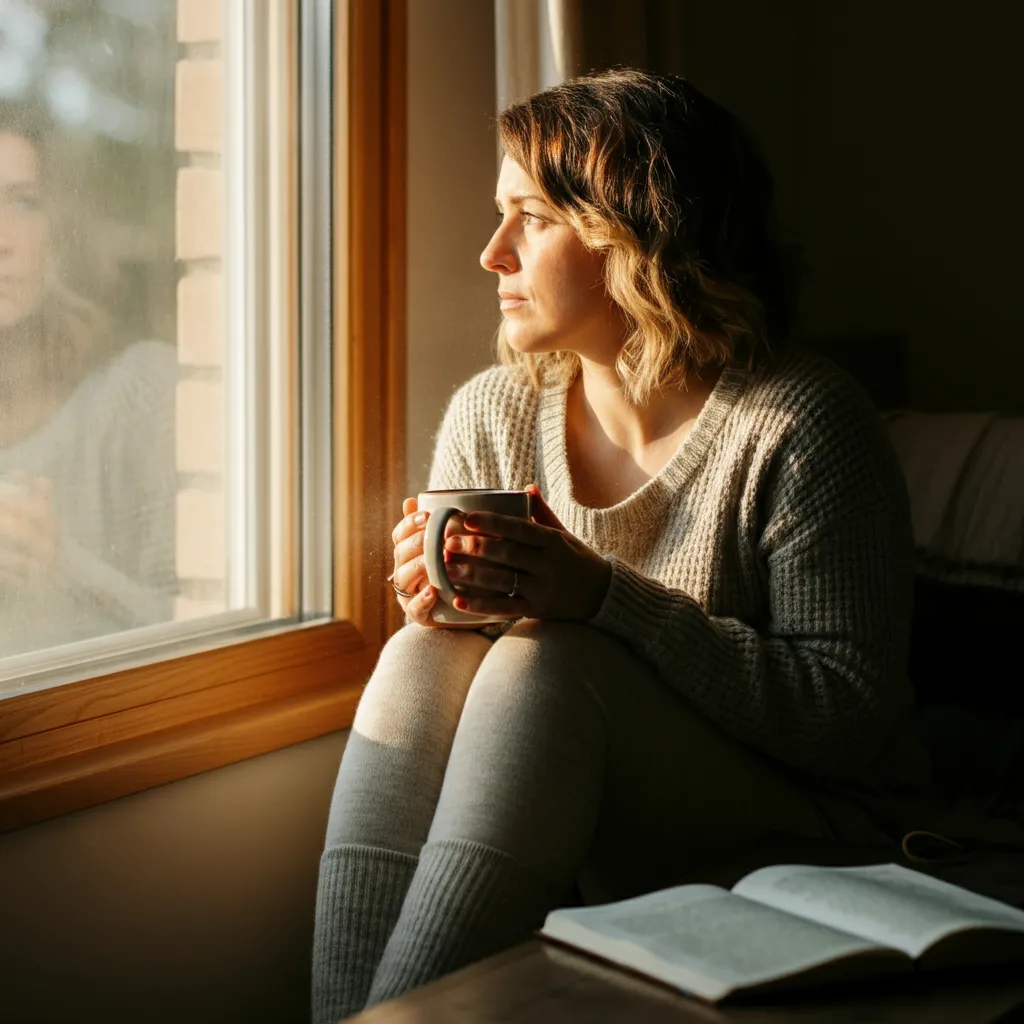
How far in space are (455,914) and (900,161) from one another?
72.6 inches

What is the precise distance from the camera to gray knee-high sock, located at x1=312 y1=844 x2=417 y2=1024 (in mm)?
998

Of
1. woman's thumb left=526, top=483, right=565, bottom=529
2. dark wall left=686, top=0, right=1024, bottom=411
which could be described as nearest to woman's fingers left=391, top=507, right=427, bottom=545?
woman's thumb left=526, top=483, right=565, bottom=529

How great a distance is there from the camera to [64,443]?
1274 millimetres

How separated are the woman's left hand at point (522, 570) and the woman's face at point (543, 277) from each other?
1.01 feet

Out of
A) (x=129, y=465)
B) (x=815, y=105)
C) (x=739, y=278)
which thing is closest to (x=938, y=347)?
(x=815, y=105)

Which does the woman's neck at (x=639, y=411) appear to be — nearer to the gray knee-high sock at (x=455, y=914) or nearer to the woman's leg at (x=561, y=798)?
the woman's leg at (x=561, y=798)

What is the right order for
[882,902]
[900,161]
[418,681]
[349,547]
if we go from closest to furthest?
[882,902] → [418,681] → [349,547] → [900,161]

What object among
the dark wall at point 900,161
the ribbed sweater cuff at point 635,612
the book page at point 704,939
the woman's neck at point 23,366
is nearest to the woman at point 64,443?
the woman's neck at point 23,366

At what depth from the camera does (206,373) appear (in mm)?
1456

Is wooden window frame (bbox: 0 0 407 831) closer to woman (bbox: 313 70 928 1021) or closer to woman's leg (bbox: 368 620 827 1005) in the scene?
woman (bbox: 313 70 928 1021)

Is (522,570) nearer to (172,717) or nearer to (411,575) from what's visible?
(411,575)

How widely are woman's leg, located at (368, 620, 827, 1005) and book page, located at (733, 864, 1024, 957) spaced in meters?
0.18

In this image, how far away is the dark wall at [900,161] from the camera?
219cm

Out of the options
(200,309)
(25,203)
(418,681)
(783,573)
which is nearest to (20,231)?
(25,203)
